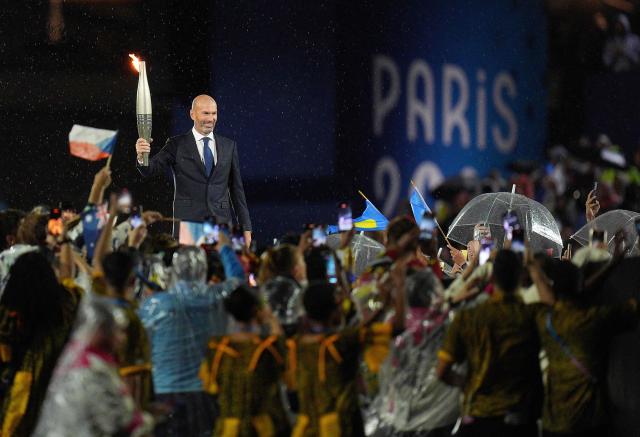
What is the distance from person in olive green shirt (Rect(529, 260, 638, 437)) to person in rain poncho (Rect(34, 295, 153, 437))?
2011mm

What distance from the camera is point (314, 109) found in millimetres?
13469

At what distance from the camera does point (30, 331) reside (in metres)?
6.10

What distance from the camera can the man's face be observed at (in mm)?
9703

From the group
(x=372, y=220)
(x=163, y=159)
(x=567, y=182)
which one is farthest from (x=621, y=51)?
(x=163, y=159)

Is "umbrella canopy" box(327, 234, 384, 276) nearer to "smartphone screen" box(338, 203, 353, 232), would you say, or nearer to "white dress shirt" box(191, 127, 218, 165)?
"white dress shirt" box(191, 127, 218, 165)

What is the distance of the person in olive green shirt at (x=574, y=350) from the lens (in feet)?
18.1

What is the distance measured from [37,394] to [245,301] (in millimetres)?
1485

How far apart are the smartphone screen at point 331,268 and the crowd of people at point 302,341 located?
0.03 meters

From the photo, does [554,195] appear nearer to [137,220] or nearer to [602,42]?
[602,42]

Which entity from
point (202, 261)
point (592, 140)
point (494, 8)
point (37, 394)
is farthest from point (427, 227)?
point (592, 140)

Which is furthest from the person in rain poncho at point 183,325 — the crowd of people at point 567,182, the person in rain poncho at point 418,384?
the crowd of people at point 567,182

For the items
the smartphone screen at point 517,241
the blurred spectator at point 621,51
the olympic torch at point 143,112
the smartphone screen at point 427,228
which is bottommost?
the smartphone screen at point 517,241

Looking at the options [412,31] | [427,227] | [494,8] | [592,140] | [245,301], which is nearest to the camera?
[245,301]

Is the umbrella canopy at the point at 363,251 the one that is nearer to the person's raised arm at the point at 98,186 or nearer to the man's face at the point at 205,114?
the man's face at the point at 205,114
